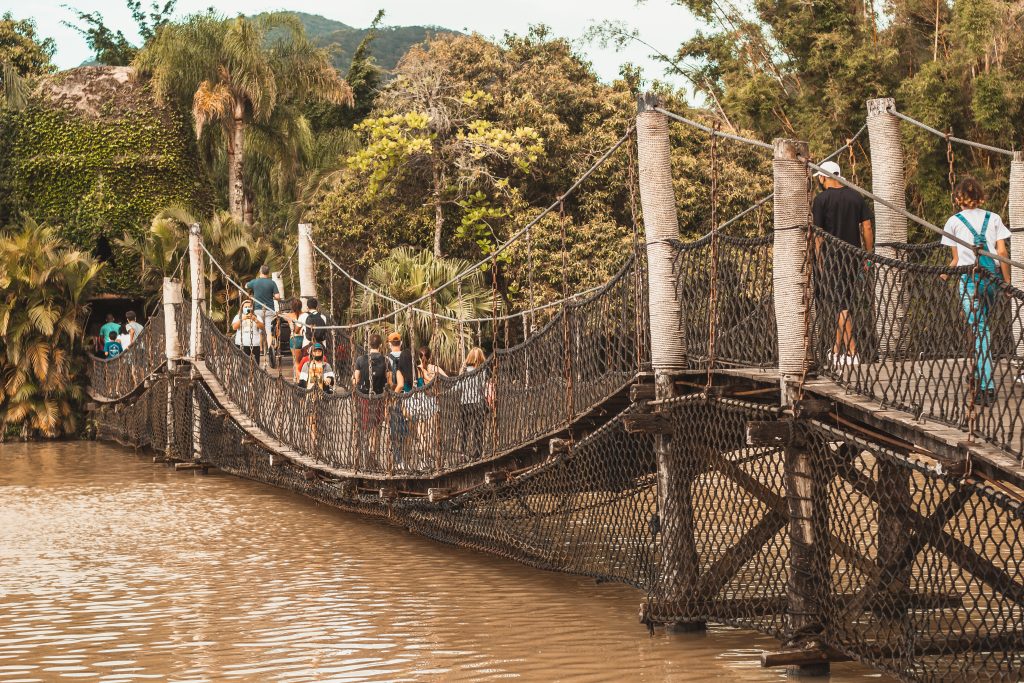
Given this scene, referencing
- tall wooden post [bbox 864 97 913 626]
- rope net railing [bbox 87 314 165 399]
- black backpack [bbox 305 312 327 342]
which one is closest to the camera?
tall wooden post [bbox 864 97 913 626]

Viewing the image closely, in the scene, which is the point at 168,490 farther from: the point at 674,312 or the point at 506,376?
the point at 674,312

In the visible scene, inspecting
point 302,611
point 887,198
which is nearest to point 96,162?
point 302,611

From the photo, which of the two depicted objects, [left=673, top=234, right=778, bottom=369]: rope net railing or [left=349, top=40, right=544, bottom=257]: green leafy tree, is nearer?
[left=673, top=234, right=778, bottom=369]: rope net railing

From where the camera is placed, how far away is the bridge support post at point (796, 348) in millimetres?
6309

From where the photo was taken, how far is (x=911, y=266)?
545 centimetres

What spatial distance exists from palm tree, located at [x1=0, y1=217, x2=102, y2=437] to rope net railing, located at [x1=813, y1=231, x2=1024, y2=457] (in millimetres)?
18110

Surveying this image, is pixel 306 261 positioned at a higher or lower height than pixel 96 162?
lower

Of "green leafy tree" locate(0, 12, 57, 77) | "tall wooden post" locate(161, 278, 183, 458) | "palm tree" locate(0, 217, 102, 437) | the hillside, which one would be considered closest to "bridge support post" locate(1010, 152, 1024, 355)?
"tall wooden post" locate(161, 278, 183, 458)

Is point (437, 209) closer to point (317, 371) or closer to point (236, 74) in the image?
point (236, 74)

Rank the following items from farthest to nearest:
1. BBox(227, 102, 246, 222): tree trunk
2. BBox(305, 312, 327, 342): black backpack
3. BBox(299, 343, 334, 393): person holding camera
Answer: BBox(227, 102, 246, 222): tree trunk < BBox(305, 312, 327, 342): black backpack < BBox(299, 343, 334, 393): person holding camera

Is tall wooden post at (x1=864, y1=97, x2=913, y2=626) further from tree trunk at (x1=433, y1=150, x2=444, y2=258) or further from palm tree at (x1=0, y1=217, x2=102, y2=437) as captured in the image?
tree trunk at (x1=433, y1=150, x2=444, y2=258)

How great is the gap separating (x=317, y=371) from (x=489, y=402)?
484 cm

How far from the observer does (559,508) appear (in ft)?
29.6

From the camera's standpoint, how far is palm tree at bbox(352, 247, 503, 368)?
68.6 ft
